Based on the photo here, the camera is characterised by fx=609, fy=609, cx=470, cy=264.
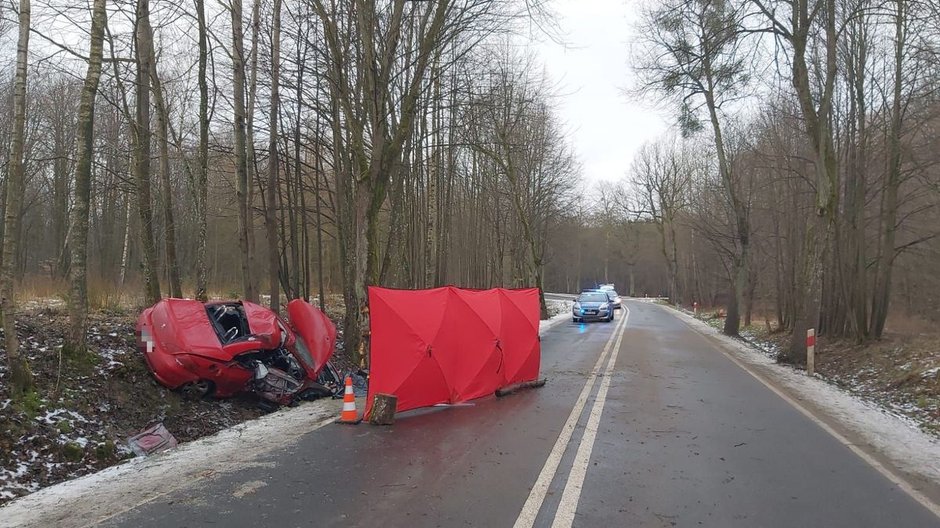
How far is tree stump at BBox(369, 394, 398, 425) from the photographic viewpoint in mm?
7750

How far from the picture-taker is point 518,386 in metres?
10.4

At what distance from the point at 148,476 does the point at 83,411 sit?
7.34 feet

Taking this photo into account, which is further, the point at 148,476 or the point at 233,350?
the point at 233,350

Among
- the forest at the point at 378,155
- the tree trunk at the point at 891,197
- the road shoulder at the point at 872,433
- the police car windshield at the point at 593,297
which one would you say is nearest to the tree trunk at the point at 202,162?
the forest at the point at 378,155

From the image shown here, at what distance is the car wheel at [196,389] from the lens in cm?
857

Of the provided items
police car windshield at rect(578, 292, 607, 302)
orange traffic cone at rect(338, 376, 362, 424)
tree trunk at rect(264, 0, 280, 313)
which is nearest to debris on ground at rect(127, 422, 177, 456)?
orange traffic cone at rect(338, 376, 362, 424)

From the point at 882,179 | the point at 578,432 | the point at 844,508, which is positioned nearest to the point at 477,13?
the point at 578,432

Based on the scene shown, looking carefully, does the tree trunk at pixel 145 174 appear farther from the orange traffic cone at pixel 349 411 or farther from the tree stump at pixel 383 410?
the tree stump at pixel 383 410

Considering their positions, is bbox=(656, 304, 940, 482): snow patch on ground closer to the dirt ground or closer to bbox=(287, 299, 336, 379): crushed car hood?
bbox=(287, 299, 336, 379): crushed car hood

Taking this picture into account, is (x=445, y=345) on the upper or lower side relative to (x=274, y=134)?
lower

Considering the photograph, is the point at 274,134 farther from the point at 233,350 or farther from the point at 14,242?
the point at 14,242

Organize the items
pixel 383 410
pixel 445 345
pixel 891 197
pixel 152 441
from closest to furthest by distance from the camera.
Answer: pixel 152 441
pixel 383 410
pixel 445 345
pixel 891 197

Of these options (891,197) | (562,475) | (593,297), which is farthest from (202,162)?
(593,297)

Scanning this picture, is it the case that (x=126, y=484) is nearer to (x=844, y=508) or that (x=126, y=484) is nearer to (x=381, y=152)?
(x=844, y=508)
